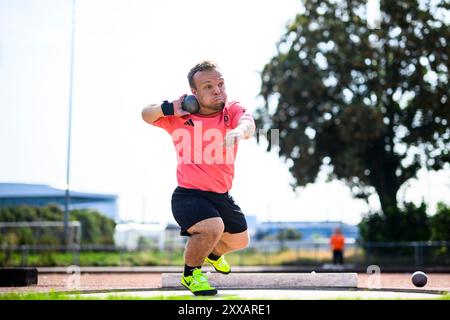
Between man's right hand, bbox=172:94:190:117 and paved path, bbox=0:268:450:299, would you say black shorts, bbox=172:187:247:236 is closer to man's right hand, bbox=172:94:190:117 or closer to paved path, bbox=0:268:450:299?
man's right hand, bbox=172:94:190:117

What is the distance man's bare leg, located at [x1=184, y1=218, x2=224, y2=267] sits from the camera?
731cm

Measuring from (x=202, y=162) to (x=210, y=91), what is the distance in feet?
2.26

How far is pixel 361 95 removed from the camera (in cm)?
3194

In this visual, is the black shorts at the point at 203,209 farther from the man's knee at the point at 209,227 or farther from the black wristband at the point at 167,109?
the black wristband at the point at 167,109

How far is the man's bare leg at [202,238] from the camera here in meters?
7.31

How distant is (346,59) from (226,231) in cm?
2535

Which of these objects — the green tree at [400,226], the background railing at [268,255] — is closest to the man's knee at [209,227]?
the background railing at [268,255]

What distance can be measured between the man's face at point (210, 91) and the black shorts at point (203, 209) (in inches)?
31.9

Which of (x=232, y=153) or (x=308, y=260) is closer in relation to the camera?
(x=232, y=153)

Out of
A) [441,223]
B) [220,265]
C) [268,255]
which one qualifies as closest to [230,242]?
[220,265]
